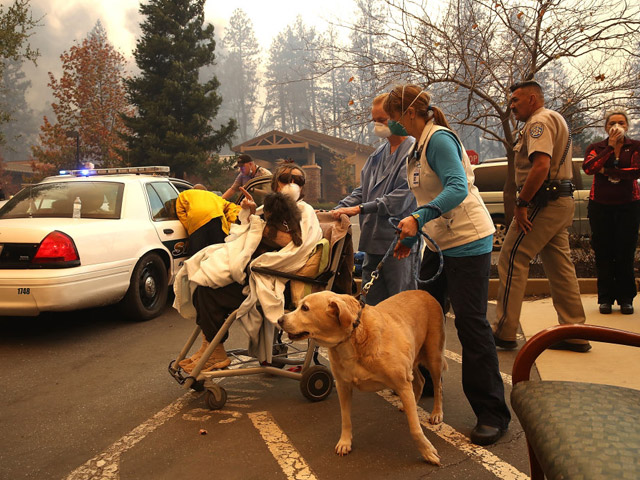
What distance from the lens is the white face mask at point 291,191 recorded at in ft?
13.5

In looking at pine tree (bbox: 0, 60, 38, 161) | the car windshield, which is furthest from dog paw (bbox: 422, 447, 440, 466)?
pine tree (bbox: 0, 60, 38, 161)

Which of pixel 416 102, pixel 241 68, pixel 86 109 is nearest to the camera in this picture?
pixel 416 102

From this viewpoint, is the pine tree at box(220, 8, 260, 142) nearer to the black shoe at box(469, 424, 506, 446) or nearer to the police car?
the police car

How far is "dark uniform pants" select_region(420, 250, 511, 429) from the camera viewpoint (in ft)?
10.5

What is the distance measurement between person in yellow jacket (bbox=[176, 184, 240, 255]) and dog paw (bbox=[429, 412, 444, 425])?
4.40m

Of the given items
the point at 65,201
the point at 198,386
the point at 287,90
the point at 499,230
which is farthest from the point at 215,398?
the point at 287,90

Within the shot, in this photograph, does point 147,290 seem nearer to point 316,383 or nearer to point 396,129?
point 316,383

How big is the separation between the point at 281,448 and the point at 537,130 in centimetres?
314

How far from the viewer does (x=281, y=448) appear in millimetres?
3195

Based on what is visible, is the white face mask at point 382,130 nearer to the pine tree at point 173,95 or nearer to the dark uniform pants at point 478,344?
the dark uniform pants at point 478,344

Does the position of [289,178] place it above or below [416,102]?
below

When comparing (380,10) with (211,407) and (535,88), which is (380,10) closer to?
(535,88)

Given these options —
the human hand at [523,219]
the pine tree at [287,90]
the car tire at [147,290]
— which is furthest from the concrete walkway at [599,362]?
the pine tree at [287,90]

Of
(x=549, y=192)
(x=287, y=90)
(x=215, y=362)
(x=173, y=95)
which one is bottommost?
(x=215, y=362)
